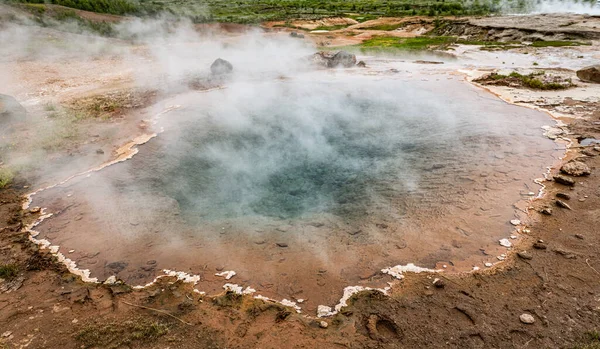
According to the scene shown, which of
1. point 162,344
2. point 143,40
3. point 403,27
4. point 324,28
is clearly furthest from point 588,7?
point 162,344

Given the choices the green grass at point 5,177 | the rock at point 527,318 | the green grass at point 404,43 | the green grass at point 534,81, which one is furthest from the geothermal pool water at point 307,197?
the green grass at point 404,43

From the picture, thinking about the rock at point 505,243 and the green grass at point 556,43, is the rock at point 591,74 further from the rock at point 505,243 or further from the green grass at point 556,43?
the rock at point 505,243

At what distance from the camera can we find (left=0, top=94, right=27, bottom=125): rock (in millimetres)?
8594

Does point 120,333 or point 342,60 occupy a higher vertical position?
point 342,60

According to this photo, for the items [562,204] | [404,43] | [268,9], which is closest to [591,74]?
[562,204]

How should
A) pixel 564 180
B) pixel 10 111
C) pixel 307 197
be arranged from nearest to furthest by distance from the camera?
pixel 564 180
pixel 307 197
pixel 10 111

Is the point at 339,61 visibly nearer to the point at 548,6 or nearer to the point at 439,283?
the point at 439,283

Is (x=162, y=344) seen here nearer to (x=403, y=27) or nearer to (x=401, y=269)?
(x=401, y=269)

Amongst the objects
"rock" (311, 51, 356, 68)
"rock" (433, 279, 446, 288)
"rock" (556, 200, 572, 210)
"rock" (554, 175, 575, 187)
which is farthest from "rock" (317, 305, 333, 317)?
"rock" (311, 51, 356, 68)

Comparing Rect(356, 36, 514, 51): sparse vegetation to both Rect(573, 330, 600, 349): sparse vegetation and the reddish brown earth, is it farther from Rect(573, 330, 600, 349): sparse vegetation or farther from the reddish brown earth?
Rect(573, 330, 600, 349): sparse vegetation

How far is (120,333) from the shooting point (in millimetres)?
3346

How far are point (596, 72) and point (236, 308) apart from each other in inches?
495

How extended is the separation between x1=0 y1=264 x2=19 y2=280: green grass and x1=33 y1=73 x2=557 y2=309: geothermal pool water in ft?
1.89

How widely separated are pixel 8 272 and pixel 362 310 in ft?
13.3
